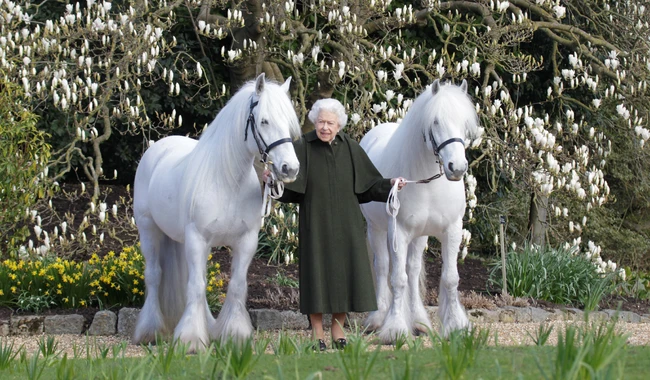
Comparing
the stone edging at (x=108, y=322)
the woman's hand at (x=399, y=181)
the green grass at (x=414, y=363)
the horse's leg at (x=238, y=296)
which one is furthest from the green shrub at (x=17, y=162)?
the green grass at (x=414, y=363)

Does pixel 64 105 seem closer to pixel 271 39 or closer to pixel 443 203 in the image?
pixel 271 39

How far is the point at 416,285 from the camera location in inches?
249

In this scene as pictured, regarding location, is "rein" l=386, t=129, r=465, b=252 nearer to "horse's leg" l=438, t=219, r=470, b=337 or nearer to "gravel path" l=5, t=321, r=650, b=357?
"horse's leg" l=438, t=219, r=470, b=337

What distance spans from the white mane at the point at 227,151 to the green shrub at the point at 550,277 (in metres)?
3.47

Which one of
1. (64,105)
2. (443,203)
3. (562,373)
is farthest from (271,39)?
(562,373)

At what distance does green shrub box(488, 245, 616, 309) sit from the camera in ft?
26.2

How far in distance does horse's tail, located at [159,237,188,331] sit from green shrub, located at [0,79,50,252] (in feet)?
6.68

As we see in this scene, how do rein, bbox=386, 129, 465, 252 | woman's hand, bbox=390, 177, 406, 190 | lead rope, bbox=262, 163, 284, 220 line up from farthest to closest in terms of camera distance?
woman's hand, bbox=390, 177, 406, 190 < rein, bbox=386, 129, 465, 252 < lead rope, bbox=262, 163, 284, 220

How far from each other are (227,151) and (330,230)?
80cm

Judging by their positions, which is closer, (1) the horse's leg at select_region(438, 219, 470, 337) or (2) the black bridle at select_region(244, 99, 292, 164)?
(2) the black bridle at select_region(244, 99, 292, 164)

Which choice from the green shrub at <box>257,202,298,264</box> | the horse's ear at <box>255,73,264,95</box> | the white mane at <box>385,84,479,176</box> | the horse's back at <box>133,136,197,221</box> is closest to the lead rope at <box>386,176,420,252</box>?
the white mane at <box>385,84,479,176</box>

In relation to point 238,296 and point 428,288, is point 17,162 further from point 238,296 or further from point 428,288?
point 428,288

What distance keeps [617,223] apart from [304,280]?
818 cm

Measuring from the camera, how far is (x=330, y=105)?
5.39m
